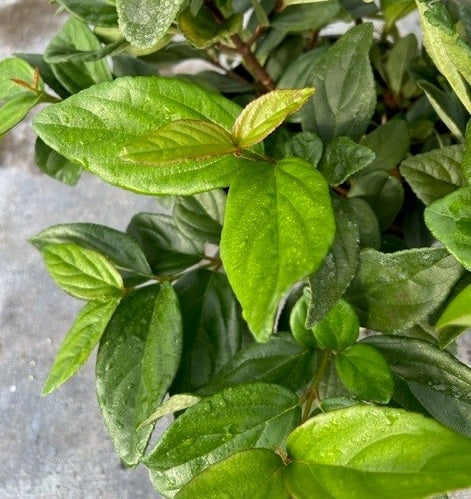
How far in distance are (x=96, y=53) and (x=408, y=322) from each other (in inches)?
12.7

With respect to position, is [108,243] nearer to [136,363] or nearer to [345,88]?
[136,363]

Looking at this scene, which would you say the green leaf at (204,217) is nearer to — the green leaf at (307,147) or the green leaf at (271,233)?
the green leaf at (307,147)

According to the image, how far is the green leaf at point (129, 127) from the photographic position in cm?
36

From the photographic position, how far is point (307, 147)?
19.6 inches

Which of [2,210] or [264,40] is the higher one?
[264,40]

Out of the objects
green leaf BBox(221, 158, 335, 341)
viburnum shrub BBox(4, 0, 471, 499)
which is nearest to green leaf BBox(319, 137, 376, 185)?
viburnum shrub BBox(4, 0, 471, 499)

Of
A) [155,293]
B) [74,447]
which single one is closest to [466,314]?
[155,293]

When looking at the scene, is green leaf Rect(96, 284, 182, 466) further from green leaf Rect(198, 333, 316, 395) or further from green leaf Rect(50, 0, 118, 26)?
green leaf Rect(50, 0, 118, 26)

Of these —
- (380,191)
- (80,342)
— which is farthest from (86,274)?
(380,191)

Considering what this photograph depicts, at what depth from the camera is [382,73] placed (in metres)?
0.74

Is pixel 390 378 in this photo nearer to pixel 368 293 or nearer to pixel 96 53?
pixel 368 293

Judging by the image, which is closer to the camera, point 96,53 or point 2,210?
point 96,53

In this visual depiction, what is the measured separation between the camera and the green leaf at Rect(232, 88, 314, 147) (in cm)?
36

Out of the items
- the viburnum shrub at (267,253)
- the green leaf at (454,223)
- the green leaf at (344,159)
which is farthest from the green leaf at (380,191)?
the green leaf at (454,223)
